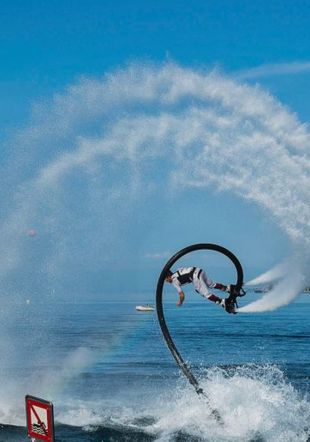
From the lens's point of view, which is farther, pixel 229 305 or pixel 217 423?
pixel 217 423

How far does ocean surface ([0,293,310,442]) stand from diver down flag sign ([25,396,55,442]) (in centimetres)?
1237

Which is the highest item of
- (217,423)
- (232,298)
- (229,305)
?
(232,298)

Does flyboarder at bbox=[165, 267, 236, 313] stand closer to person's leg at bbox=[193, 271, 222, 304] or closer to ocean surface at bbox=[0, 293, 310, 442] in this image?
person's leg at bbox=[193, 271, 222, 304]

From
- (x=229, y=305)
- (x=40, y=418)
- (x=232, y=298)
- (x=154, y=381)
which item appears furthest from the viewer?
(x=154, y=381)

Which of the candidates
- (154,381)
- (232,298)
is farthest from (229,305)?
(154,381)

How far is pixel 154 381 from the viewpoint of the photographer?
50.2 metres

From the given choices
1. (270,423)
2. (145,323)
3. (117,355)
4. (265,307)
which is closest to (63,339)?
(117,355)

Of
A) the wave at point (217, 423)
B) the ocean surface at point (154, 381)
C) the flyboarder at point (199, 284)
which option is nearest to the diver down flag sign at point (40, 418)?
the flyboarder at point (199, 284)

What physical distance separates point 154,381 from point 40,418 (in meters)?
31.5

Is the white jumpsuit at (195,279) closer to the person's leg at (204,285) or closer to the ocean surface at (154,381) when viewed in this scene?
the person's leg at (204,285)

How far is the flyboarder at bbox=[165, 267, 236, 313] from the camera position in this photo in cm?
2450

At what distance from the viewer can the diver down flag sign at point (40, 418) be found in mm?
19077

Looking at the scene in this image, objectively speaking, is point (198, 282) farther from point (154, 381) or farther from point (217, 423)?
point (154, 381)

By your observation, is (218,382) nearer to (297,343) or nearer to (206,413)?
(206,413)
